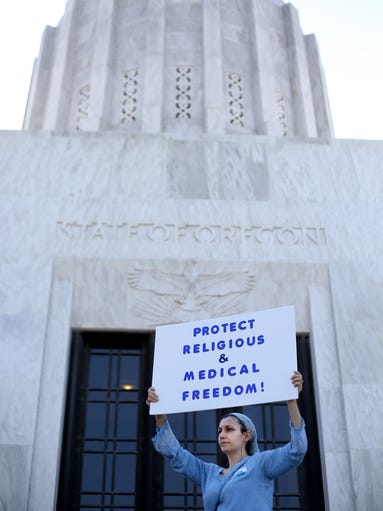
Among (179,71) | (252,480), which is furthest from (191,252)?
(179,71)

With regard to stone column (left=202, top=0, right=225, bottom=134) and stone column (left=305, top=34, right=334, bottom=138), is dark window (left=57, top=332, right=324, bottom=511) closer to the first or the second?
stone column (left=202, top=0, right=225, bottom=134)

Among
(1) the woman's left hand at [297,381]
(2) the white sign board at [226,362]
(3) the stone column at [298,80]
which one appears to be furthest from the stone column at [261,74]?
(1) the woman's left hand at [297,381]

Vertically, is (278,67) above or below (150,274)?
above

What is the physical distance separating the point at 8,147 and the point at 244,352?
7.87 meters

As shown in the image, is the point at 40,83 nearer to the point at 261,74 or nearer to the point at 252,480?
the point at 261,74

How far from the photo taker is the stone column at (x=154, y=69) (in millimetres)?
17812

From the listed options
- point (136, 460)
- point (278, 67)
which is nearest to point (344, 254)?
point (136, 460)

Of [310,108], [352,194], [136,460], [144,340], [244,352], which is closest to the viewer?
[244,352]

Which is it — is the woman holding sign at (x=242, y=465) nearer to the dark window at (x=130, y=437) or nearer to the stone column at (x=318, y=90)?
the dark window at (x=130, y=437)

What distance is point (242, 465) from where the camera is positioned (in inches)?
230

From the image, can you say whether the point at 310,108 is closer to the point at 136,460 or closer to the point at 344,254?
the point at 344,254

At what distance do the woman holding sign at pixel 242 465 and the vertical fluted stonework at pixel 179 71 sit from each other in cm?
1224

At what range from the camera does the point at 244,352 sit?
22.5 feet

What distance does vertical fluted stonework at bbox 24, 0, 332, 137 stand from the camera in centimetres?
1836
